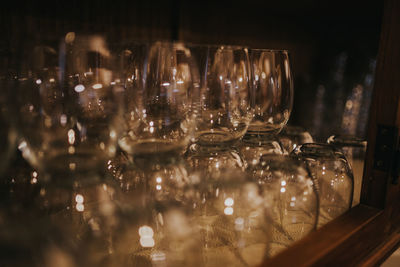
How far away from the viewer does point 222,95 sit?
45 cm

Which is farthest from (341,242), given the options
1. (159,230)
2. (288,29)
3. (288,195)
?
(288,29)

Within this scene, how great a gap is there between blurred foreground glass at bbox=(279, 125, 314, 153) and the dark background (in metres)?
0.03

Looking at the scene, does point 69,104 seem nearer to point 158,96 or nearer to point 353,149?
point 158,96

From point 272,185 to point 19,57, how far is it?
0.25 metres

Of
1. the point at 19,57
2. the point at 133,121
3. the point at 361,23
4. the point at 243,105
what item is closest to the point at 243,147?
the point at 243,105

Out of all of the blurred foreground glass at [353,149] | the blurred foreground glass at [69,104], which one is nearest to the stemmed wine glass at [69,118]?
the blurred foreground glass at [69,104]

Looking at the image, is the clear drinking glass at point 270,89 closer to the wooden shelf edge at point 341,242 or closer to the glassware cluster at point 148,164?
the glassware cluster at point 148,164

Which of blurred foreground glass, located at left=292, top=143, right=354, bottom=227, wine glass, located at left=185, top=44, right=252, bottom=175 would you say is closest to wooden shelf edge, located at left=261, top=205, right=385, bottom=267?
blurred foreground glass, located at left=292, top=143, right=354, bottom=227

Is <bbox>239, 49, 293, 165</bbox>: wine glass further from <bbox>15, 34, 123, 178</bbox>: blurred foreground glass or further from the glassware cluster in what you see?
<bbox>15, 34, 123, 178</bbox>: blurred foreground glass

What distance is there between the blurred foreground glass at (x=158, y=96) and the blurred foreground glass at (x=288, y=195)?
0.09 metres

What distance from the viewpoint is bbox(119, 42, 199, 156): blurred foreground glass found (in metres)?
0.40

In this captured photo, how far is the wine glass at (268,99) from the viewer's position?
19.8 inches

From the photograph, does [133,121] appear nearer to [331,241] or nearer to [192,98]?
[192,98]

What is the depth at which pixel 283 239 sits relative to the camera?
1.22ft
